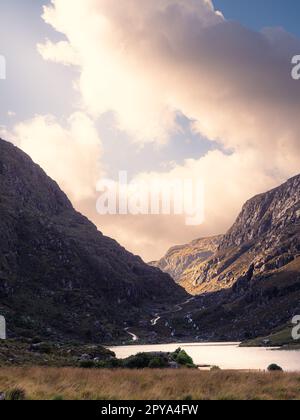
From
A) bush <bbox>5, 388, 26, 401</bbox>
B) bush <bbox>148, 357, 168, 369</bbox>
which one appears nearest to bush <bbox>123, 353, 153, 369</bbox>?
bush <bbox>148, 357, 168, 369</bbox>

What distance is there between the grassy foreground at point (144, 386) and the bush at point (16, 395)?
0.35m

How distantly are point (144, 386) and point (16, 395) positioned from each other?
7.31 metres

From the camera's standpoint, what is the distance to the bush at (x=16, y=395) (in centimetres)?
2059

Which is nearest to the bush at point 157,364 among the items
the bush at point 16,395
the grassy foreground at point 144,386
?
the grassy foreground at point 144,386

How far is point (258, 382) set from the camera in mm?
28344

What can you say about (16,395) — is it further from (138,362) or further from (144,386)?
(138,362)

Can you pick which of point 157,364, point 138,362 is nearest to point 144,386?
point 157,364

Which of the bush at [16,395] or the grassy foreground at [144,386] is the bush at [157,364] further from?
the bush at [16,395]
